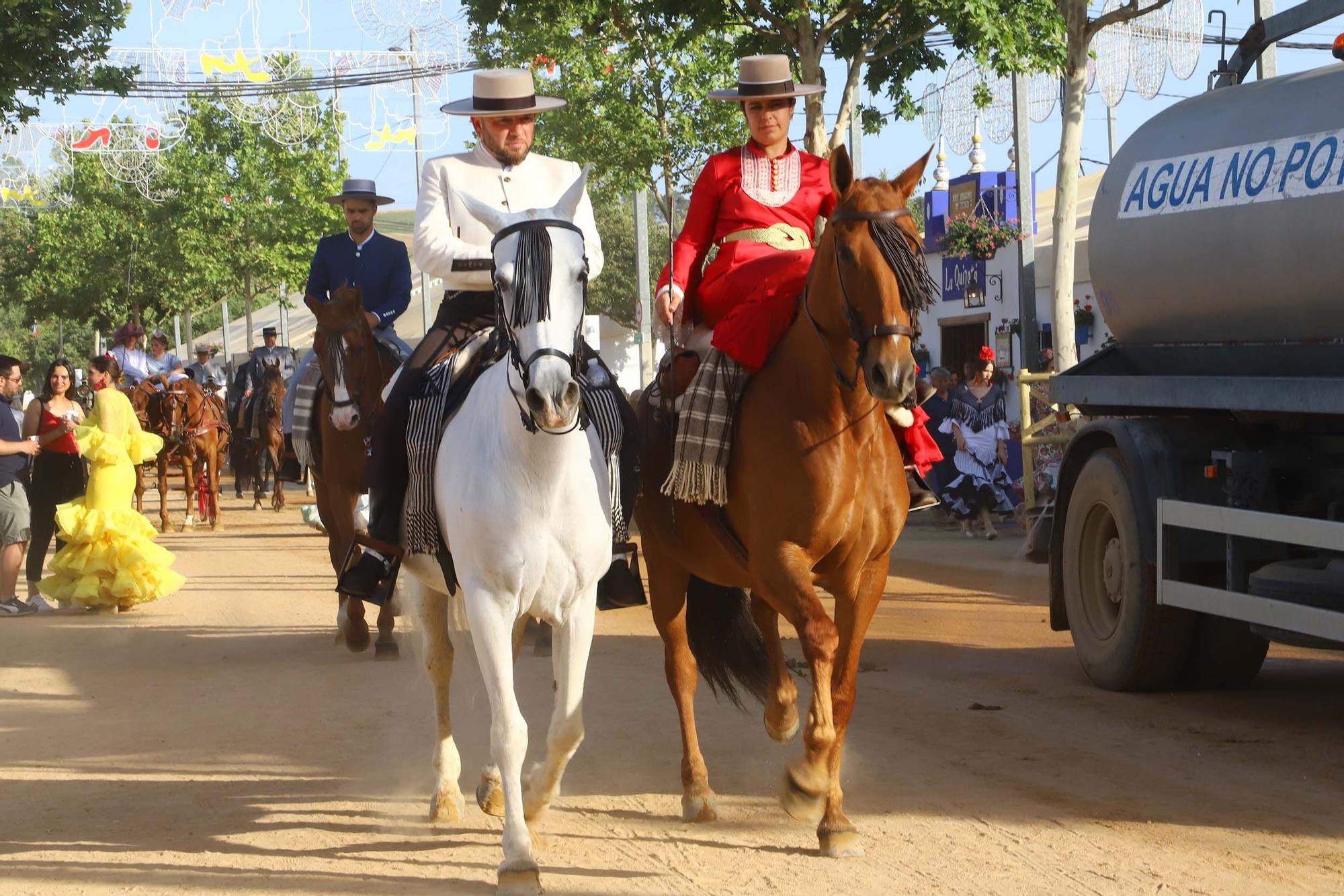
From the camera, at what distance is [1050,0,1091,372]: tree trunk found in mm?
17156

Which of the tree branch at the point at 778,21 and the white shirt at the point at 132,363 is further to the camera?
the white shirt at the point at 132,363

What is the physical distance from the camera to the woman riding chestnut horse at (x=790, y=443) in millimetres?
5504

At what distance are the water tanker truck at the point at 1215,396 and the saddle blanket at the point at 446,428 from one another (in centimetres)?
343

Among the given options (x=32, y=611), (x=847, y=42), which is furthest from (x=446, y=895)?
(x=847, y=42)

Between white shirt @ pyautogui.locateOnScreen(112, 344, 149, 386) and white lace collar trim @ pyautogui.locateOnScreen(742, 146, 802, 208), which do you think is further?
white shirt @ pyautogui.locateOnScreen(112, 344, 149, 386)

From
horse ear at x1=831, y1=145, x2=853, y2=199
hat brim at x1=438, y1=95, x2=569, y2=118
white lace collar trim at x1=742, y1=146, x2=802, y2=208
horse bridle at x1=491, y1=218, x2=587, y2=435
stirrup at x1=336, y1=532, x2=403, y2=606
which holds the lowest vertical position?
stirrup at x1=336, y1=532, x2=403, y2=606

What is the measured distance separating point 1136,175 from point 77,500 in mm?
10119

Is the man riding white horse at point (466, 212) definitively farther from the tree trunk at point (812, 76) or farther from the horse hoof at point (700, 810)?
the tree trunk at point (812, 76)

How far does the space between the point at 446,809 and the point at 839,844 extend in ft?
5.61

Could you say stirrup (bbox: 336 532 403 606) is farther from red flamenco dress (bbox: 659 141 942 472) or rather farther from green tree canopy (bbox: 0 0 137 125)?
green tree canopy (bbox: 0 0 137 125)

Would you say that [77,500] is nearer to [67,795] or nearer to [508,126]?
[67,795]

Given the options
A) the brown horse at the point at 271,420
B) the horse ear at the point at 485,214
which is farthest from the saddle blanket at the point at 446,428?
the brown horse at the point at 271,420

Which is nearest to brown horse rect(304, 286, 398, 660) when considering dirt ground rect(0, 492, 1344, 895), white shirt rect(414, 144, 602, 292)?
dirt ground rect(0, 492, 1344, 895)

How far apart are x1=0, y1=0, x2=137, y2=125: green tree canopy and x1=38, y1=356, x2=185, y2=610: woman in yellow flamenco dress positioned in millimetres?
4233
